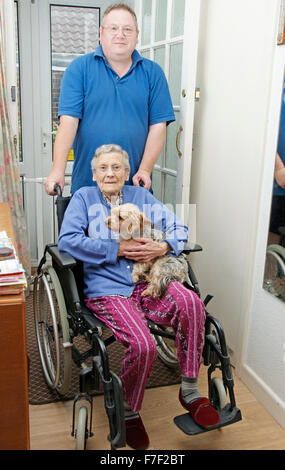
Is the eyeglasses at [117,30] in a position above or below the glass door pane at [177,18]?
below

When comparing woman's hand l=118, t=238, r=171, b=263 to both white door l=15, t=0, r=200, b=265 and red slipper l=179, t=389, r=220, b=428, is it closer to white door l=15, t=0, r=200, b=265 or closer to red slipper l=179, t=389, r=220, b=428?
red slipper l=179, t=389, r=220, b=428

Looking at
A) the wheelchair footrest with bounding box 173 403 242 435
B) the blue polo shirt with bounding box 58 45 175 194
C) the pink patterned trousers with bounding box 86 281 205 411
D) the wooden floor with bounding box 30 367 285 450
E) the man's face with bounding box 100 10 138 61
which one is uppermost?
the man's face with bounding box 100 10 138 61

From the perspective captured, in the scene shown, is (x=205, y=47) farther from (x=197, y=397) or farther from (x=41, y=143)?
(x=197, y=397)

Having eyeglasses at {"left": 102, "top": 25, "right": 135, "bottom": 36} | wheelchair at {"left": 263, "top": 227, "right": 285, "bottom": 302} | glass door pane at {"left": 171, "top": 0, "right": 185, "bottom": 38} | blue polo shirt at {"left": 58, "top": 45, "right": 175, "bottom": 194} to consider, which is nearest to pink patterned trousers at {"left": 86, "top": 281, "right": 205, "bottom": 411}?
wheelchair at {"left": 263, "top": 227, "right": 285, "bottom": 302}

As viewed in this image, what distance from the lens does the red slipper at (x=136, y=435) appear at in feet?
5.85

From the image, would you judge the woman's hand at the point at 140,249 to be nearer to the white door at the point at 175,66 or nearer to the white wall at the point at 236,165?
the white wall at the point at 236,165

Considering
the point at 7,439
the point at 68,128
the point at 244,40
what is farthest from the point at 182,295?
the point at 244,40

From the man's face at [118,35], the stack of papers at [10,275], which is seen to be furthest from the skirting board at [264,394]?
the man's face at [118,35]

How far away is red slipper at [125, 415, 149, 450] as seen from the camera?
178 cm

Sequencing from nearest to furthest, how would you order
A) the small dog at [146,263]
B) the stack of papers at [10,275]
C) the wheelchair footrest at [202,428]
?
the stack of papers at [10,275] < the wheelchair footrest at [202,428] < the small dog at [146,263]

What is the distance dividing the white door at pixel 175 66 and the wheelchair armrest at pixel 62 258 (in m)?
0.98

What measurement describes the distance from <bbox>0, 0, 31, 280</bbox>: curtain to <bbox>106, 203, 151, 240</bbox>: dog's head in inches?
41.3

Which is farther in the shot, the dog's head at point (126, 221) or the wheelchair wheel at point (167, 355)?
the wheelchair wheel at point (167, 355)

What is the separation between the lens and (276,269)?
2043 mm
